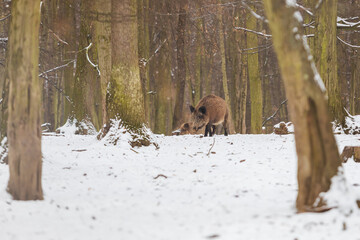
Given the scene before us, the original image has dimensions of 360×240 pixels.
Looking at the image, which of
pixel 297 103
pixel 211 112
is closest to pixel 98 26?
pixel 211 112

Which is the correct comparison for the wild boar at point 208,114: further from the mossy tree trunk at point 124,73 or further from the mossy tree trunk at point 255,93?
the mossy tree trunk at point 124,73

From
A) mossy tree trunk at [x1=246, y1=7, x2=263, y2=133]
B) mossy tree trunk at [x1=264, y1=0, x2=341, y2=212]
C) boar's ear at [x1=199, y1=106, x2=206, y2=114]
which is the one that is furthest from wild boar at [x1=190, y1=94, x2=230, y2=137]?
mossy tree trunk at [x1=264, y1=0, x2=341, y2=212]

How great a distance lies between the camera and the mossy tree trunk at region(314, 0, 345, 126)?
37.9ft

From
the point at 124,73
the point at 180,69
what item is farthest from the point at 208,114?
the point at 124,73

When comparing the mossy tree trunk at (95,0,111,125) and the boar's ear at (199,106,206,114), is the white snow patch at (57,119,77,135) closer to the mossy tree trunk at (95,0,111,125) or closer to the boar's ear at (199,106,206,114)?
A: the mossy tree trunk at (95,0,111,125)

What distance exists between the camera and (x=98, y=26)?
13398mm

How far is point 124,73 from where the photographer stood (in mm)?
10305

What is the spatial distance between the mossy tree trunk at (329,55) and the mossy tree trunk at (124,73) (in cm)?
487

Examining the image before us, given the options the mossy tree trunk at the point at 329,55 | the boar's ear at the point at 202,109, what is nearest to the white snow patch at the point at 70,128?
the boar's ear at the point at 202,109

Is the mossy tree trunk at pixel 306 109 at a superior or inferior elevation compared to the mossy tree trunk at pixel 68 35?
inferior

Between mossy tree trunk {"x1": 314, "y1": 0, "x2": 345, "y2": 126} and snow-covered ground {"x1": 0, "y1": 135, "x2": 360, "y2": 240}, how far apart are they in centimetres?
281

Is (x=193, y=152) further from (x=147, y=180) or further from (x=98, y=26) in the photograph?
(x=98, y=26)

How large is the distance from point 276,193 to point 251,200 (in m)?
0.54

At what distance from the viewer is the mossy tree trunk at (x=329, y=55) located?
11555 millimetres
